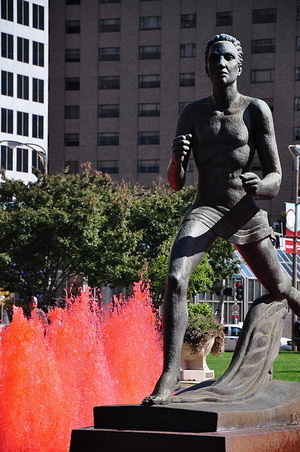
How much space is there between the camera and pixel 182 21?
101875 mm

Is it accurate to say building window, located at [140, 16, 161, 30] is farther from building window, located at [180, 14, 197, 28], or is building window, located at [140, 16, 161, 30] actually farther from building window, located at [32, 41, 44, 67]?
building window, located at [32, 41, 44, 67]

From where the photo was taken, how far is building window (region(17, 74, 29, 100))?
86.4 metres

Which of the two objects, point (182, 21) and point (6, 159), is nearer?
point (6, 159)

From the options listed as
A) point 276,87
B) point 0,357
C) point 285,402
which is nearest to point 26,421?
point 0,357

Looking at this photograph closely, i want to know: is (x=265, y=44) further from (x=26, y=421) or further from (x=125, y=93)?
(x=26, y=421)

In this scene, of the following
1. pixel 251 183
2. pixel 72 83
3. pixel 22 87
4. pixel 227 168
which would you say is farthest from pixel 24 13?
pixel 251 183

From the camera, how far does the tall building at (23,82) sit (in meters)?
85.4

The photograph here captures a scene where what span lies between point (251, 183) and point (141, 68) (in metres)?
95.3

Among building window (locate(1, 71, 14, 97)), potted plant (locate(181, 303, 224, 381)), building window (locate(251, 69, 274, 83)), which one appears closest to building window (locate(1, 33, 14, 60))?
building window (locate(1, 71, 14, 97))

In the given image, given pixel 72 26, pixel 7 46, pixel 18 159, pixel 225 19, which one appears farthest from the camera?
pixel 72 26

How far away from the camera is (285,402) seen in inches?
333

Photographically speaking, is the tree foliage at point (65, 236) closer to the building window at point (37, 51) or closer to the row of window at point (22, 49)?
the row of window at point (22, 49)

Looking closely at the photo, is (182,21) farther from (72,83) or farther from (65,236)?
(65,236)

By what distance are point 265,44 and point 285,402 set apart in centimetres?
9323
